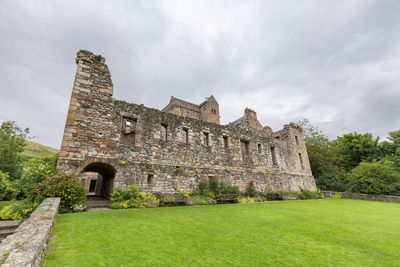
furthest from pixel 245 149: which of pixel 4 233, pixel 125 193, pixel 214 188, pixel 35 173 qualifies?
pixel 4 233

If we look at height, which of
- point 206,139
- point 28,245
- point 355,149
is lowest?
point 28,245

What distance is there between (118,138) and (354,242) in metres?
9.75

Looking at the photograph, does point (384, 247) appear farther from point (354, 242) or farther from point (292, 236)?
point (292, 236)

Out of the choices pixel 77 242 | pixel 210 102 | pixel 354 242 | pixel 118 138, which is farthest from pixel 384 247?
pixel 210 102

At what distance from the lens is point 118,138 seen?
9.44 meters

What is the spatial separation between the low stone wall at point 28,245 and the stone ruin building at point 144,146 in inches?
186

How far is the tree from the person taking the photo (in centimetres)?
1623

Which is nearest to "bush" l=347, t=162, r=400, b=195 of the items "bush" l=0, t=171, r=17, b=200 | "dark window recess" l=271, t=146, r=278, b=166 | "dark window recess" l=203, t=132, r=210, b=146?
"dark window recess" l=271, t=146, r=278, b=166

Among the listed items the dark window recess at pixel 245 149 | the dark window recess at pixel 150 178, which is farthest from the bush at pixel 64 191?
the dark window recess at pixel 245 149

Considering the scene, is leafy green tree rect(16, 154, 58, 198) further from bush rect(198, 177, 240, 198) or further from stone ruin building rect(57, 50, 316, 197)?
bush rect(198, 177, 240, 198)

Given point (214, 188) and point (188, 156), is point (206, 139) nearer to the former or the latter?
point (188, 156)

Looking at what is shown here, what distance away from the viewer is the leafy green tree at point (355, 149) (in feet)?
84.2

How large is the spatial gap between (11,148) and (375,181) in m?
35.0

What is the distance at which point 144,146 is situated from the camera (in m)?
10.2
